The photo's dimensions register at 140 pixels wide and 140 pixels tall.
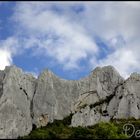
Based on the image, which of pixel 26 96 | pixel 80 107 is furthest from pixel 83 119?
pixel 26 96

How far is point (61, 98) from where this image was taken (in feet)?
340

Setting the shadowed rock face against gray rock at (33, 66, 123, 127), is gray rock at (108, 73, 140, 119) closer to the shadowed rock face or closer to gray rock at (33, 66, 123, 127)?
the shadowed rock face

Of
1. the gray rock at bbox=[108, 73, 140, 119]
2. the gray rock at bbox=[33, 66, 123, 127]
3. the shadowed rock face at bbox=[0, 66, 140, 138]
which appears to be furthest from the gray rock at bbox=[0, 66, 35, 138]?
the gray rock at bbox=[108, 73, 140, 119]

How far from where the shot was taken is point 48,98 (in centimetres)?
10250

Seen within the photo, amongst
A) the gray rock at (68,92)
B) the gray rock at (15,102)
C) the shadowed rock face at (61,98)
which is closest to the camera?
the gray rock at (15,102)

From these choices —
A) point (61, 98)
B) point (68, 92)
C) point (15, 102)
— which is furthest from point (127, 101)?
point (15, 102)

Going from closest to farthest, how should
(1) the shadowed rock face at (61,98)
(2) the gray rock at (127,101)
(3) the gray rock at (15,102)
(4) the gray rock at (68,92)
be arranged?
(3) the gray rock at (15,102) < (1) the shadowed rock face at (61,98) < (2) the gray rock at (127,101) < (4) the gray rock at (68,92)

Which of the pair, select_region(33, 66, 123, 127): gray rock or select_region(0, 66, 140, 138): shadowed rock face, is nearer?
select_region(0, 66, 140, 138): shadowed rock face

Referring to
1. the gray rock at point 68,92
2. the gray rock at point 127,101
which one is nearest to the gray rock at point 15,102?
the gray rock at point 68,92

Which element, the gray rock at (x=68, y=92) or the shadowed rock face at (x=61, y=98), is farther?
the gray rock at (x=68, y=92)

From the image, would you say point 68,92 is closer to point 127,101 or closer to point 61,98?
point 61,98

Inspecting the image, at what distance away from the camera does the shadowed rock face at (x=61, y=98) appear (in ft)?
317

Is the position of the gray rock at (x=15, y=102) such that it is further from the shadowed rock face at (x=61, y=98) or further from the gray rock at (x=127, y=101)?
the gray rock at (x=127, y=101)

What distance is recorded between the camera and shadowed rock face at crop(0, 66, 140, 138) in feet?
317
